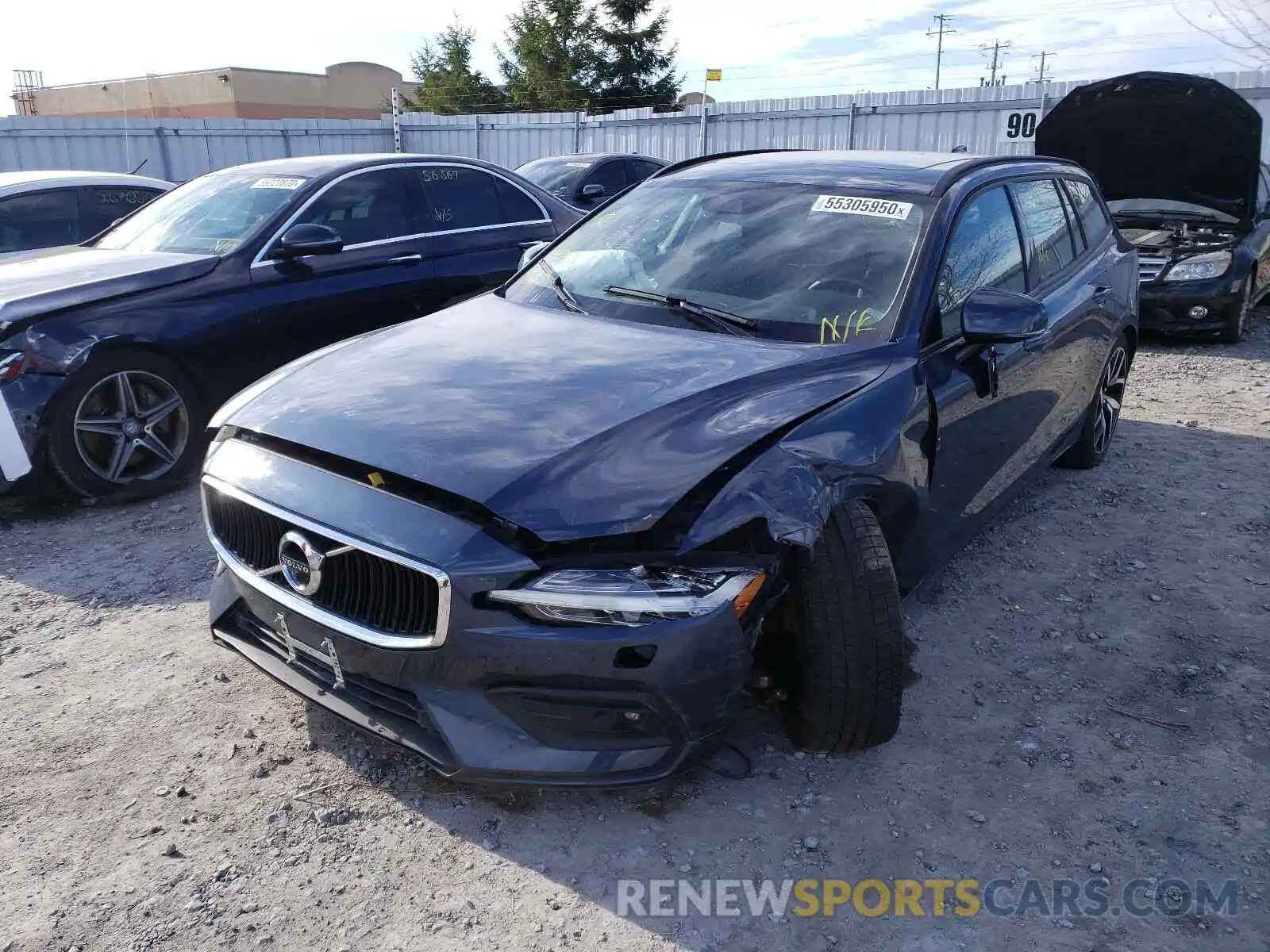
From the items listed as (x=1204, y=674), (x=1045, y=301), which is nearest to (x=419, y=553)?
(x=1204, y=674)

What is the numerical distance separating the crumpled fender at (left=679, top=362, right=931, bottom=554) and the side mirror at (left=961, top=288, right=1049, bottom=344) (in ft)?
1.02

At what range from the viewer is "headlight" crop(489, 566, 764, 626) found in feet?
7.20

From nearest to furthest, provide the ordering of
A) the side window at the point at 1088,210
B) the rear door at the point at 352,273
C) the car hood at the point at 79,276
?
the car hood at the point at 79,276, the side window at the point at 1088,210, the rear door at the point at 352,273

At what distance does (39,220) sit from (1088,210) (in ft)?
23.2

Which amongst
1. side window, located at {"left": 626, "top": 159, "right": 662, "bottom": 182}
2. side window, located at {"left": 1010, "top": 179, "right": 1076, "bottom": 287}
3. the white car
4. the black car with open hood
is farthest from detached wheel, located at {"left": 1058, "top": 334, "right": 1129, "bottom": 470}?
side window, located at {"left": 626, "top": 159, "right": 662, "bottom": 182}

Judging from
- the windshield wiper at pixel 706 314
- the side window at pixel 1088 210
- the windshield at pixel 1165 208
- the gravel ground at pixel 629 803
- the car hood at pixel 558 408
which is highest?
the side window at pixel 1088 210

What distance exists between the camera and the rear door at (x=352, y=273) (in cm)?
536

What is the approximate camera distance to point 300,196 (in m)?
5.55

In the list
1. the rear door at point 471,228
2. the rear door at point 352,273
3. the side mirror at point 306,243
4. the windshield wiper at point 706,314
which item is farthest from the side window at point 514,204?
the windshield wiper at point 706,314

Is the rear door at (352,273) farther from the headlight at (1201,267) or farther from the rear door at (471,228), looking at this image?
the headlight at (1201,267)

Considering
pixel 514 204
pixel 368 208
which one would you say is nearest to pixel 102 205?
pixel 368 208

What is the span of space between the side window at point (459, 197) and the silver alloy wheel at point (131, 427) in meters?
2.00

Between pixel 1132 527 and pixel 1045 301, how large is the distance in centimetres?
131

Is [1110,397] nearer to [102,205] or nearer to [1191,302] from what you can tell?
[1191,302]
